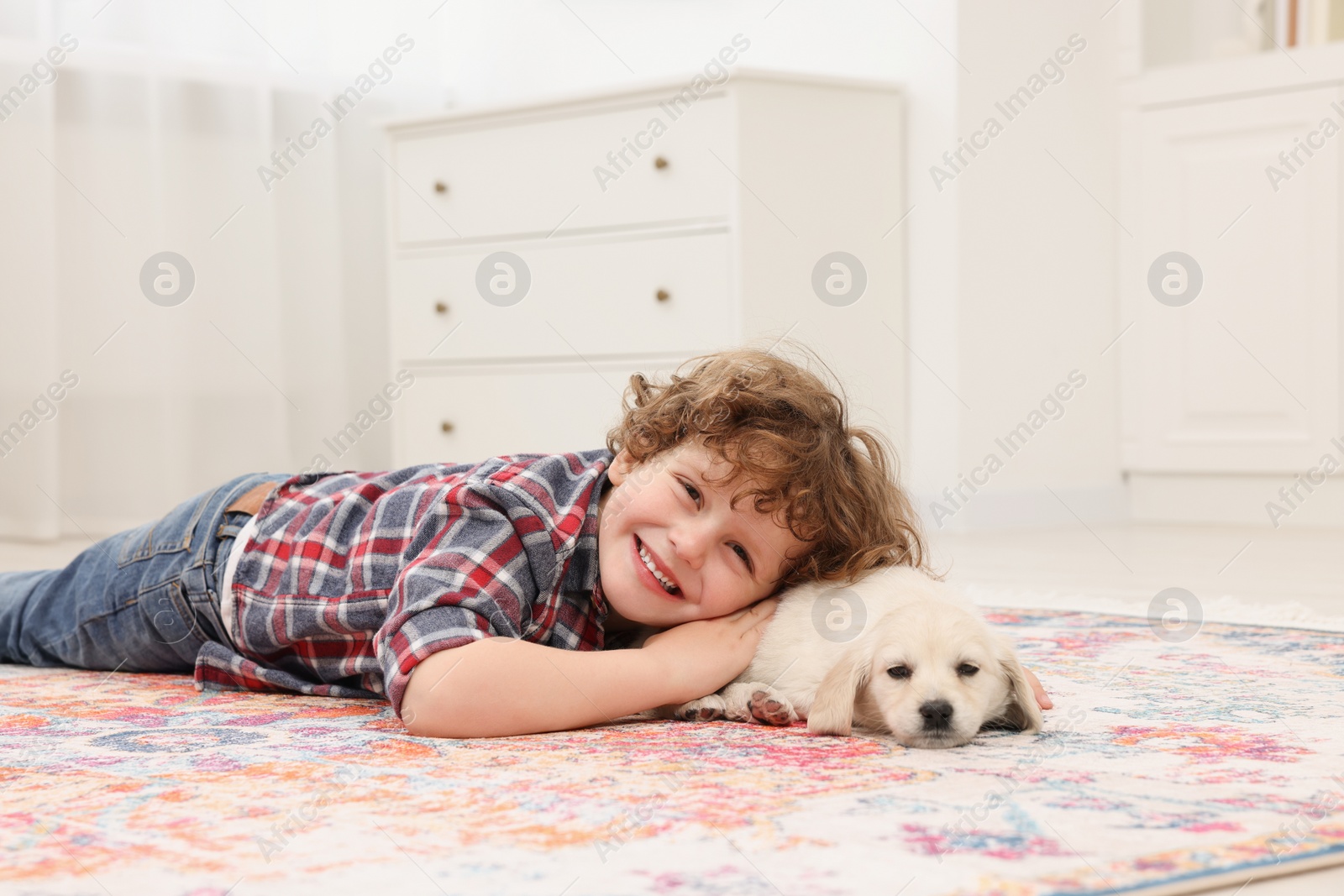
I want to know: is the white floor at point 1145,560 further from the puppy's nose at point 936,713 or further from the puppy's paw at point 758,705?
the puppy's nose at point 936,713

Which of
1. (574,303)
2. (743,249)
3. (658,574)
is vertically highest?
(743,249)

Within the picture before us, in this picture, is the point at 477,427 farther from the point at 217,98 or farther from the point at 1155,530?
the point at 1155,530

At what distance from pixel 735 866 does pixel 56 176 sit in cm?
298

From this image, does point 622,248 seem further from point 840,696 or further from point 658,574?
point 840,696

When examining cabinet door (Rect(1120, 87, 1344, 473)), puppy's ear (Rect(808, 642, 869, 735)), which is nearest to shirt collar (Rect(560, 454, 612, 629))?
puppy's ear (Rect(808, 642, 869, 735))

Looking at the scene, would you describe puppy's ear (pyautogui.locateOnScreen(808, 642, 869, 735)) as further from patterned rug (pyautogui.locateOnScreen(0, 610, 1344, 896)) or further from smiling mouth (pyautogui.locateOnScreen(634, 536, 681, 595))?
smiling mouth (pyautogui.locateOnScreen(634, 536, 681, 595))

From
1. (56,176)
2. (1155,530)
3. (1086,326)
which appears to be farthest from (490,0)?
(1155,530)

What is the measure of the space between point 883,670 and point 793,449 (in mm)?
234

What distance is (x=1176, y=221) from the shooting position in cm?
355

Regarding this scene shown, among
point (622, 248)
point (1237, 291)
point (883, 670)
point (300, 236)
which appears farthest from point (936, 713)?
point (300, 236)

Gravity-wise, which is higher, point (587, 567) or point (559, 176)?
point (559, 176)

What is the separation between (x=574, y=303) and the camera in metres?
3.25

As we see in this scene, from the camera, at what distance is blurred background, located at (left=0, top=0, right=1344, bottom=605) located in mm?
3158

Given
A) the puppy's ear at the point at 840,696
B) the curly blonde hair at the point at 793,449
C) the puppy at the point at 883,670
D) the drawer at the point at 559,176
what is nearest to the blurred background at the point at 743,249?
the drawer at the point at 559,176
